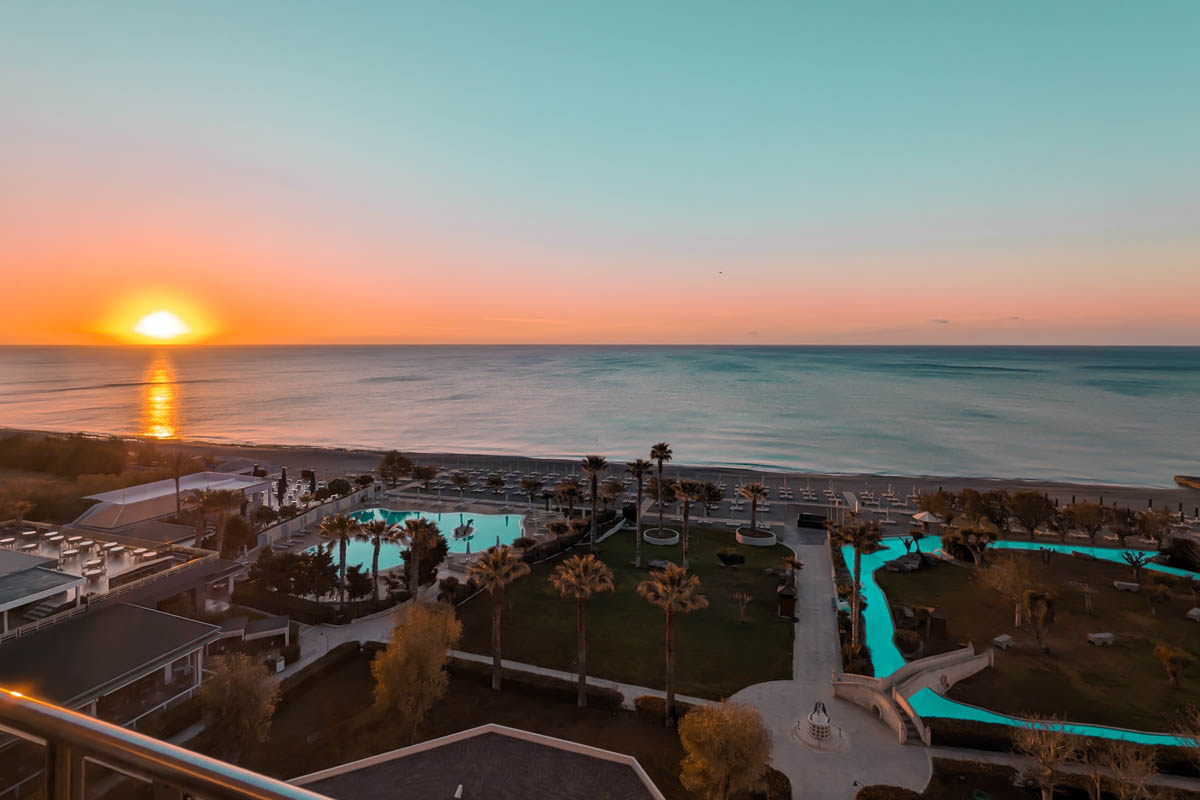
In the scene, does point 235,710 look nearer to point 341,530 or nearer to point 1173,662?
point 341,530

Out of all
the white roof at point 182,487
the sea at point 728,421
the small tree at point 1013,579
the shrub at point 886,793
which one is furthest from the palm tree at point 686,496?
the sea at point 728,421

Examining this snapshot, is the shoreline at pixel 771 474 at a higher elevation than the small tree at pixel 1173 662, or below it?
below

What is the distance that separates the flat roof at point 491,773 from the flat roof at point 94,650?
25.7 ft

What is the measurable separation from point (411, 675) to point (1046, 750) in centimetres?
2119

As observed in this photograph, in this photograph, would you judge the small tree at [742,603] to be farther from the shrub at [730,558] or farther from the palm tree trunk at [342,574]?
the palm tree trunk at [342,574]

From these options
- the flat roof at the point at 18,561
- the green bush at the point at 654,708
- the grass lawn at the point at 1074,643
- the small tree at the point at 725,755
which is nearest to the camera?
the small tree at the point at 725,755

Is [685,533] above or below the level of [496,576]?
below

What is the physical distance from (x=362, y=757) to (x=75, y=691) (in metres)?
9.45

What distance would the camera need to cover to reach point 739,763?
18.9 meters

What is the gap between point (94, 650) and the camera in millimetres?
22328

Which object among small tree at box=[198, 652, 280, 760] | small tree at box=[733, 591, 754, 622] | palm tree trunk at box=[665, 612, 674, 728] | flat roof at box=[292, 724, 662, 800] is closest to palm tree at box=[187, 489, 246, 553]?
small tree at box=[198, 652, 280, 760]

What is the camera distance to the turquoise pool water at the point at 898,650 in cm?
2338

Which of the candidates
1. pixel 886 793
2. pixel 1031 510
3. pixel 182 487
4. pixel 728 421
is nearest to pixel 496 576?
pixel 886 793

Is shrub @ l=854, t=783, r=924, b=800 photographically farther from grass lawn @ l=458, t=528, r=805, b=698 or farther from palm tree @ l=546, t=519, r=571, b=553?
palm tree @ l=546, t=519, r=571, b=553
